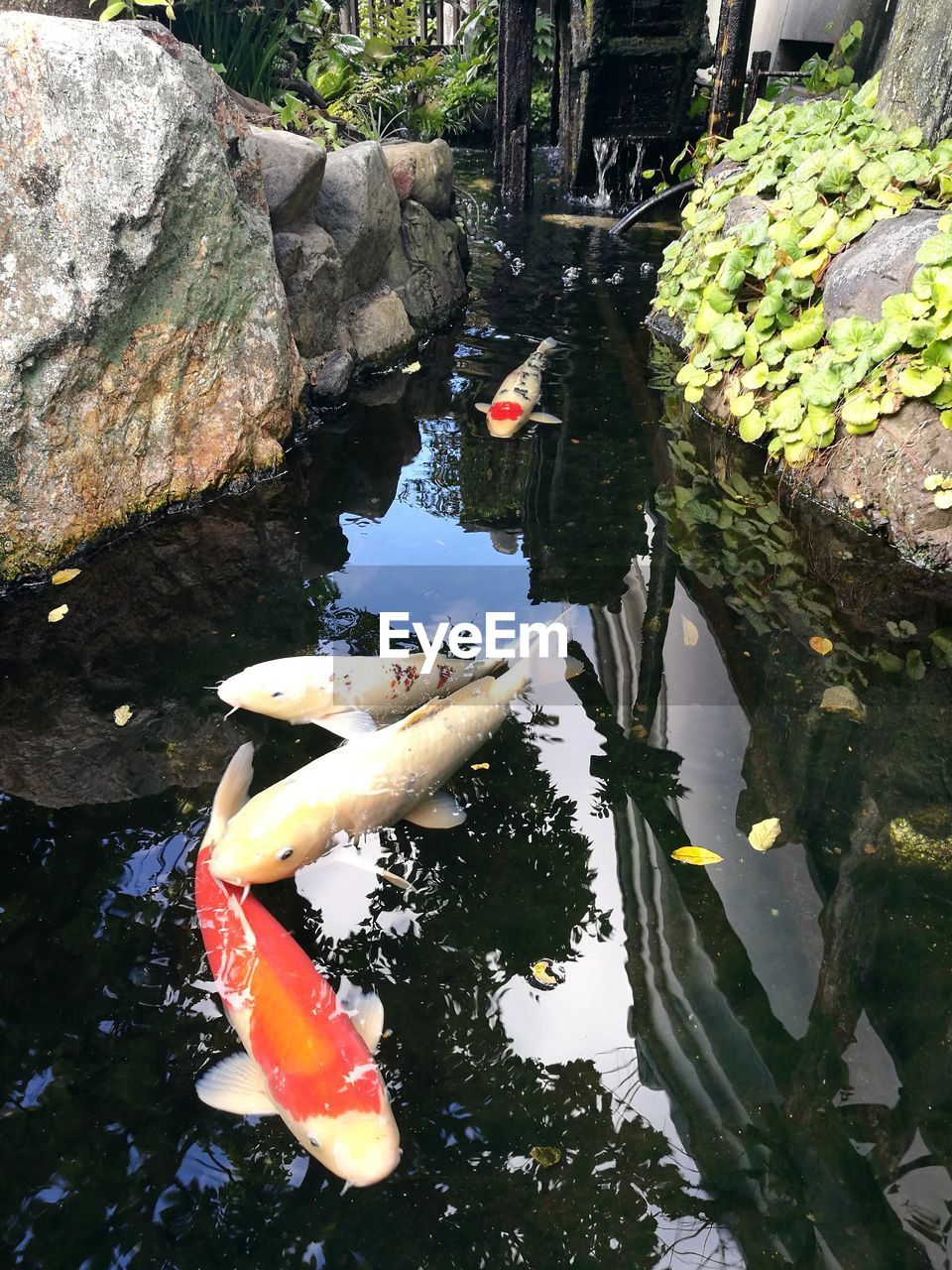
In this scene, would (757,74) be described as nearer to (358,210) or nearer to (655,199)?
(655,199)

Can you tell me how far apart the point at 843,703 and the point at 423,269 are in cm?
588

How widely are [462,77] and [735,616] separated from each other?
15.2 metres

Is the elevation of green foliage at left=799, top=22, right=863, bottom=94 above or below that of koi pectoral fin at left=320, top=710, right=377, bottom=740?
above

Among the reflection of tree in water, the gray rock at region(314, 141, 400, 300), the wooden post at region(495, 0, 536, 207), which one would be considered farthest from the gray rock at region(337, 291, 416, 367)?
the wooden post at region(495, 0, 536, 207)

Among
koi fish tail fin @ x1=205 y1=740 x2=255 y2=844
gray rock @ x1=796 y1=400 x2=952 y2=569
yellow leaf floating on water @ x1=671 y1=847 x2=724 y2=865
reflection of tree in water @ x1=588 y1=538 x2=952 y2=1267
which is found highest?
gray rock @ x1=796 y1=400 x2=952 y2=569

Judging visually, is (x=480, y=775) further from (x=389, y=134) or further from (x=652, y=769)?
(x=389, y=134)

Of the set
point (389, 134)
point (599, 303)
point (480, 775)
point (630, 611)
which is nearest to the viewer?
point (480, 775)

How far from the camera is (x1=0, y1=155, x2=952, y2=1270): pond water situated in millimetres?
2285

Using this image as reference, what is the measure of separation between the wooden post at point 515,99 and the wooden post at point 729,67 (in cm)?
279

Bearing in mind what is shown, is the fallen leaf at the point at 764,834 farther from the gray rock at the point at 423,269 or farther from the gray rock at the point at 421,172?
the gray rock at the point at 421,172

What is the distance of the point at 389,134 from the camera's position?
10.4 meters

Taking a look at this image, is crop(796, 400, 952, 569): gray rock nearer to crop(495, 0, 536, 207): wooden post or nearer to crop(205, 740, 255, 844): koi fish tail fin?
crop(205, 740, 255, 844): koi fish tail fin

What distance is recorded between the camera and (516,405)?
6.34 meters

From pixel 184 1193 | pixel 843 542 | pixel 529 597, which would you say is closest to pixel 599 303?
pixel 843 542
